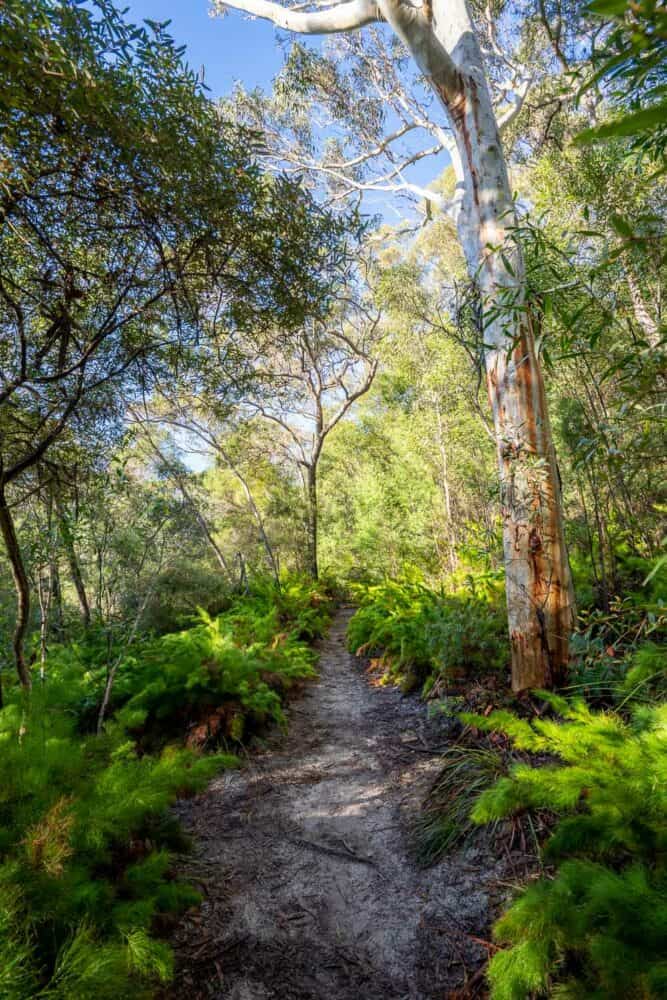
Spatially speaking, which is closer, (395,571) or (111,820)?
(111,820)

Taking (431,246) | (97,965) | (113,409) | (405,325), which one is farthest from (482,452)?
(97,965)

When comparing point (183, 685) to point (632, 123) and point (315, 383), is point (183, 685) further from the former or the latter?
point (315, 383)

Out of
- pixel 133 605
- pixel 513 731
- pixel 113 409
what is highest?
pixel 113 409

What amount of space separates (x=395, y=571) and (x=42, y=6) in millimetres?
11156

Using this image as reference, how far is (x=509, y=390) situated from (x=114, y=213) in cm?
286

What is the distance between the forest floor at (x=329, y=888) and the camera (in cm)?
184

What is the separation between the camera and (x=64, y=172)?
2406 millimetres

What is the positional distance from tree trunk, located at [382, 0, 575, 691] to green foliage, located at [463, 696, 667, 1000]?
1.64m

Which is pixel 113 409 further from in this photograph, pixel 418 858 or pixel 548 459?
pixel 418 858

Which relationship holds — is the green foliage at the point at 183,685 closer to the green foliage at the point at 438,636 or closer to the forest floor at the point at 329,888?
the forest floor at the point at 329,888

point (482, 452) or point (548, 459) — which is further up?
point (482, 452)

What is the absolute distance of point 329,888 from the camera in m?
2.37

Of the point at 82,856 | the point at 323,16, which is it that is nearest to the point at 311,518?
the point at 323,16

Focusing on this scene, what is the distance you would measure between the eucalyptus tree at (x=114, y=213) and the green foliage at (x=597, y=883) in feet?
9.66
